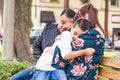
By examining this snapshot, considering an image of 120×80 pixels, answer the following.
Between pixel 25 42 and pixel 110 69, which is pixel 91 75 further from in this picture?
pixel 25 42

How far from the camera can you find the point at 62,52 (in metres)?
4.74

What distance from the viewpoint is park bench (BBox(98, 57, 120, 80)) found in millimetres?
4920

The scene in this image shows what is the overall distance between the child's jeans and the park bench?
0.58 m

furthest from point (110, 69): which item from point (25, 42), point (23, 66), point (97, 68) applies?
point (25, 42)

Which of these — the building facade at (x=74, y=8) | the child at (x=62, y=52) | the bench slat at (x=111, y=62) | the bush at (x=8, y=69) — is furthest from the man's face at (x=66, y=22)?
the building facade at (x=74, y=8)

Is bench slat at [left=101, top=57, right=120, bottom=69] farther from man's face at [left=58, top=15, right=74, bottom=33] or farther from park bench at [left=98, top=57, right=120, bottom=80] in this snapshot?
man's face at [left=58, top=15, right=74, bottom=33]

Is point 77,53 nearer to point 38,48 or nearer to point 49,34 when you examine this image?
point 49,34

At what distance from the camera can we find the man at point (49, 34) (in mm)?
5074

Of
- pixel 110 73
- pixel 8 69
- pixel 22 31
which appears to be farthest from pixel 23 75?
pixel 22 31

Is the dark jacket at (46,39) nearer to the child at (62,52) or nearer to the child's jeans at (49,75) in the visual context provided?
the child at (62,52)

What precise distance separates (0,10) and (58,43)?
329 inches

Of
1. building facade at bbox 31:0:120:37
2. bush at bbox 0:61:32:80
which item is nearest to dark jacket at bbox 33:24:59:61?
bush at bbox 0:61:32:80

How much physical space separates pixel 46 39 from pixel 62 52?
2.27ft

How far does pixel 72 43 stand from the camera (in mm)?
4785
